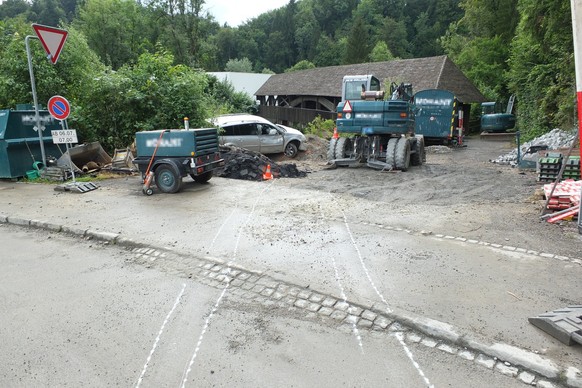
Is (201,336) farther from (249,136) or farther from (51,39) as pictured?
(249,136)

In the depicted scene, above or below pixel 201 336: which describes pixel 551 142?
above

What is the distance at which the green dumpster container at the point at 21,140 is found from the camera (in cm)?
1186

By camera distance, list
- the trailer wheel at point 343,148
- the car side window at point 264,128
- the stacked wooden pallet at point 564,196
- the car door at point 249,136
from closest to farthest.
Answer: the stacked wooden pallet at point 564,196 → the trailer wheel at point 343,148 → the car door at point 249,136 → the car side window at point 264,128

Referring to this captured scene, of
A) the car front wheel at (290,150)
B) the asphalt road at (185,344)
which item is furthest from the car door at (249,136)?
the asphalt road at (185,344)

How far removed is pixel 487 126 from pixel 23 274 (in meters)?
29.1

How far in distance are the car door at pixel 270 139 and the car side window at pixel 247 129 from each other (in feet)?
0.67

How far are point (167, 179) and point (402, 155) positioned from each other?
7.14 metres

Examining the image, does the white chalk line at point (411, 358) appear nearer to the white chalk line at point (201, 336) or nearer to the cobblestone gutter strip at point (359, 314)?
the cobblestone gutter strip at point (359, 314)

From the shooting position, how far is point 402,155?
42.3 feet

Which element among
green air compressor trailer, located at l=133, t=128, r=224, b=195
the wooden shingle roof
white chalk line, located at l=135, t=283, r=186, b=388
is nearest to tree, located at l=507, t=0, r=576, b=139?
the wooden shingle roof

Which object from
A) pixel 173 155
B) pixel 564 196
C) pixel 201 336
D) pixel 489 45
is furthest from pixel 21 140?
pixel 489 45

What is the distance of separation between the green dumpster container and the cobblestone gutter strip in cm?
791

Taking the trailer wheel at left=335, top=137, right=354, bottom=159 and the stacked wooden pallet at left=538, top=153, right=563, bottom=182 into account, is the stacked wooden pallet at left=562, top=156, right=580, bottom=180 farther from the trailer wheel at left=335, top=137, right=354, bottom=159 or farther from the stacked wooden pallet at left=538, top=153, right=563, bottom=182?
the trailer wheel at left=335, top=137, right=354, bottom=159

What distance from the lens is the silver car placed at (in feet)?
51.5
